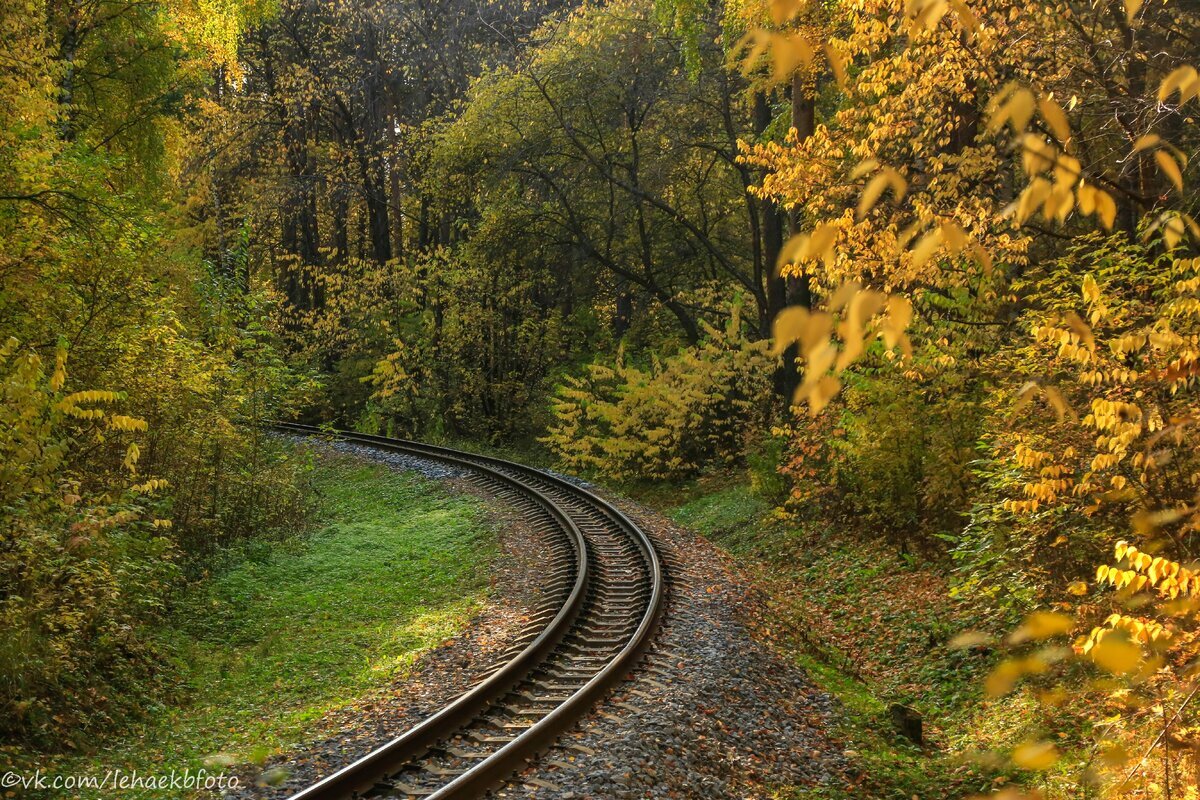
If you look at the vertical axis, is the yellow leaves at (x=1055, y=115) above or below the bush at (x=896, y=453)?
above

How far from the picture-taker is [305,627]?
10.5 metres

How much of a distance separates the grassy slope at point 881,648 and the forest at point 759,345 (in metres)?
0.07

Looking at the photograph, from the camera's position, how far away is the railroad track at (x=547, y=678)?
613 centimetres

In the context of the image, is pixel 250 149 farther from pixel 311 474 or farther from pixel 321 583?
pixel 321 583

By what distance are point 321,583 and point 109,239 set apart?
207 inches

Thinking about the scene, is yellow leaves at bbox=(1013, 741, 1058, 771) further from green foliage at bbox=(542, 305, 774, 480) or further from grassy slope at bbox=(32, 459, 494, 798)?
green foliage at bbox=(542, 305, 774, 480)

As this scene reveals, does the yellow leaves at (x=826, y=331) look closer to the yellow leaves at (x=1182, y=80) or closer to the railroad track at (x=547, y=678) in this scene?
the yellow leaves at (x=1182, y=80)

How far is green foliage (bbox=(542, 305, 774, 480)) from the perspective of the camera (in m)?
21.4

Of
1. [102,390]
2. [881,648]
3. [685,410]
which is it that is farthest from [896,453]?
Result: [102,390]

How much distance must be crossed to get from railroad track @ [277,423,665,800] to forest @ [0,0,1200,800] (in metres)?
1.89

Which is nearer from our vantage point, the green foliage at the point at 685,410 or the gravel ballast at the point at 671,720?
the gravel ballast at the point at 671,720

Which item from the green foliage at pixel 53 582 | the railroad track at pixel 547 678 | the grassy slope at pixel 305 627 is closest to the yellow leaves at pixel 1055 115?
the railroad track at pixel 547 678

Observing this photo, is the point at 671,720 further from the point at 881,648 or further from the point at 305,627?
the point at 305,627

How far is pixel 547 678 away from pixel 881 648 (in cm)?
438
